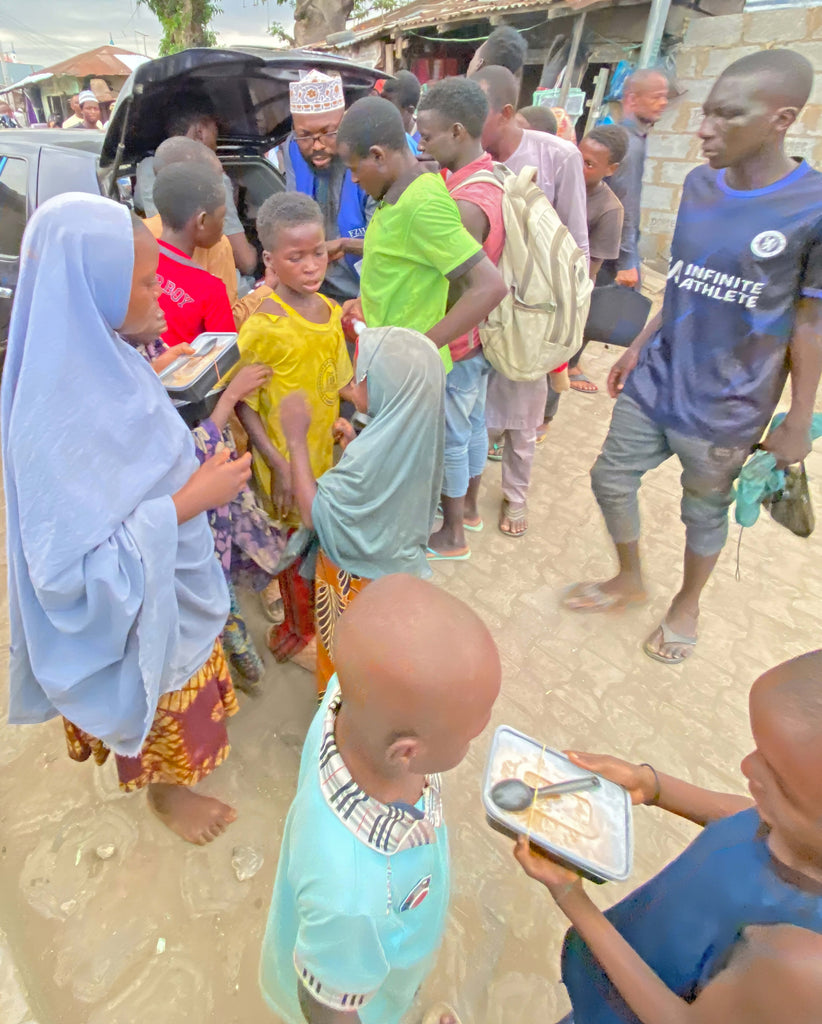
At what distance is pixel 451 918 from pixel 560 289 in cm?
240

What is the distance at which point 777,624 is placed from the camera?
2.82m

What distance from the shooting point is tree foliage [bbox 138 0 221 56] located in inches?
506

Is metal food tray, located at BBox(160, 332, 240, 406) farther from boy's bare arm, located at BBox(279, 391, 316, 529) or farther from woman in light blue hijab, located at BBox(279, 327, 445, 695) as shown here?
woman in light blue hijab, located at BBox(279, 327, 445, 695)

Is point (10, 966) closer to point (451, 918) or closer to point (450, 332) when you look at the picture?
point (451, 918)

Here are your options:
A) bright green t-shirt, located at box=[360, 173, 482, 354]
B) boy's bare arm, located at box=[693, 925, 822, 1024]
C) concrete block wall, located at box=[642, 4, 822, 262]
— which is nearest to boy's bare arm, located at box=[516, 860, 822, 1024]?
boy's bare arm, located at box=[693, 925, 822, 1024]

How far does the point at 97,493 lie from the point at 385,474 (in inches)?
27.3

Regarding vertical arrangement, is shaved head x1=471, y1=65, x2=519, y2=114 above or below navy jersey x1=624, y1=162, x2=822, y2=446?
above

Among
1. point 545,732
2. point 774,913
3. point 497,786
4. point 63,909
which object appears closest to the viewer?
point 774,913

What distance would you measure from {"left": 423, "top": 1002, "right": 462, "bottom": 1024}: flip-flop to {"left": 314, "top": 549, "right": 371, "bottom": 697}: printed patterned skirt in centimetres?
88

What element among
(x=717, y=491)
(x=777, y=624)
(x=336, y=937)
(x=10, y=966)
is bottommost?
(x=777, y=624)

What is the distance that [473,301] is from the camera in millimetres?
2377

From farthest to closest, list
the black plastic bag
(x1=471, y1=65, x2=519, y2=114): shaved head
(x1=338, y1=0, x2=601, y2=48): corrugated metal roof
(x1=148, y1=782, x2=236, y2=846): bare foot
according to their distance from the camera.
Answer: (x1=338, y1=0, x2=601, y2=48): corrugated metal roof → (x1=471, y1=65, x2=519, y2=114): shaved head → the black plastic bag → (x1=148, y1=782, x2=236, y2=846): bare foot

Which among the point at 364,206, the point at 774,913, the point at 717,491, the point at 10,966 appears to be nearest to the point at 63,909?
the point at 10,966

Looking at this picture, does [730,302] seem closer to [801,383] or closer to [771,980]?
[801,383]
